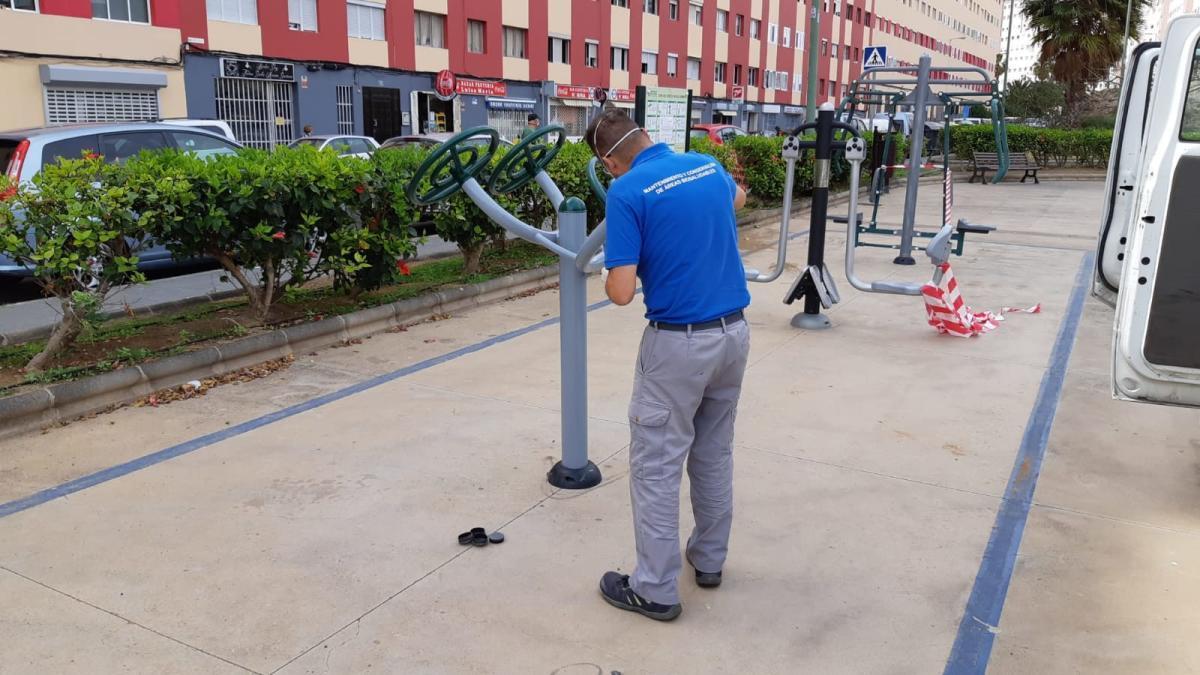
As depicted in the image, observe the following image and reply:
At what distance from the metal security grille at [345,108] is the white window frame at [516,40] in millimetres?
6934

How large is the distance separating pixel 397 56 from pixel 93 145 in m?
20.2

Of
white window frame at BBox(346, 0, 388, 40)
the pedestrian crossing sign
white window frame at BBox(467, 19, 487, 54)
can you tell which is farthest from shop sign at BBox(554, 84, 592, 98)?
the pedestrian crossing sign

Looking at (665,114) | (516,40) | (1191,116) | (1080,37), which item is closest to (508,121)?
(516,40)

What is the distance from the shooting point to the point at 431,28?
93.1 feet

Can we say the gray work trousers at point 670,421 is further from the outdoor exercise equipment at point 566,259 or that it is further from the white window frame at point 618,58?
the white window frame at point 618,58

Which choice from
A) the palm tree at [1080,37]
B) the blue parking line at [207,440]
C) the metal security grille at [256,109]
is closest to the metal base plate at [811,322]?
the blue parking line at [207,440]

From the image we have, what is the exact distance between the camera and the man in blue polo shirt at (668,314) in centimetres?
294

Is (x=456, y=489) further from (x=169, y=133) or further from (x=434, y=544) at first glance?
(x=169, y=133)

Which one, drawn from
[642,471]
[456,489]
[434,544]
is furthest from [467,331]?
[642,471]

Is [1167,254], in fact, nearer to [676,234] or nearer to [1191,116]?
[1191,116]

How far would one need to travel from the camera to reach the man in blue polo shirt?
9.64 ft

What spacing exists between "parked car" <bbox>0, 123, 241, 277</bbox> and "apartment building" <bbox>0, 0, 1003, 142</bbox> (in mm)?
10615

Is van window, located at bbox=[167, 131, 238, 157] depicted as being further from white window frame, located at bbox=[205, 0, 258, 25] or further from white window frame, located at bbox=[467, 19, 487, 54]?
white window frame, located at bbox=[467, 19, 487, 54]

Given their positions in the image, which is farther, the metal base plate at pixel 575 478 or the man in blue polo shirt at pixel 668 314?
the metal base plate at pixel 575 478
